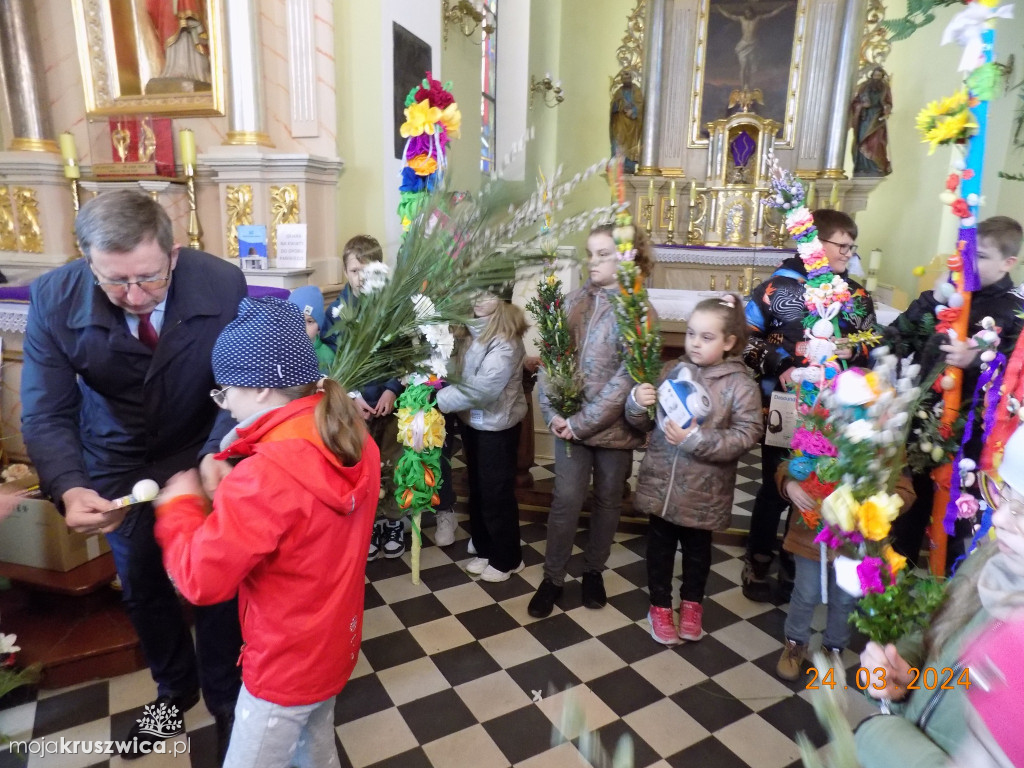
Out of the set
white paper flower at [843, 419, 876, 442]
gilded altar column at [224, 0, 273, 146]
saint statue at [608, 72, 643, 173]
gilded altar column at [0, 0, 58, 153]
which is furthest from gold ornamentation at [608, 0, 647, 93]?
white paper flower at [843, 419, 876, 442]

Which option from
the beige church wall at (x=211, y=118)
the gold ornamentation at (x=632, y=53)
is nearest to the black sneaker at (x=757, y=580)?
the beige church wall at (x=211, y=118)

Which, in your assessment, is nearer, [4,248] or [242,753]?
[242,753]

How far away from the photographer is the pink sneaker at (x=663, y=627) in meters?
2.68

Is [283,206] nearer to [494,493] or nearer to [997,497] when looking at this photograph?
[494,493]

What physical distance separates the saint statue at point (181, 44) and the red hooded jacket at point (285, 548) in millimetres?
3839

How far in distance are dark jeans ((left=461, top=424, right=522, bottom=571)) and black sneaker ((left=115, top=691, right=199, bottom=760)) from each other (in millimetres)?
1453

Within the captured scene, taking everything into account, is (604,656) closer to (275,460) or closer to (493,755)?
(493,755)

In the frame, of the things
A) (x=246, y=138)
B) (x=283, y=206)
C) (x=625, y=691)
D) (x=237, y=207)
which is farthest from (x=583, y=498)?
(x=246, y=138)

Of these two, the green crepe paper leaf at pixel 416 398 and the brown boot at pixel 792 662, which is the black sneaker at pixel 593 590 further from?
the green crepe paper leaf at pixel 416 398

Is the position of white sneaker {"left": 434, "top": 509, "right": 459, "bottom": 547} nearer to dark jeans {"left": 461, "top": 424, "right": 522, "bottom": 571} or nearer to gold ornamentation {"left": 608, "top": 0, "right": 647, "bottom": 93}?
dark jeans {"left": 461, "top": 424, "right": 522, "bottom": 571}

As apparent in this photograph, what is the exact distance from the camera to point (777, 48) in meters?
8.84

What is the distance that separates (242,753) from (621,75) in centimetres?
967

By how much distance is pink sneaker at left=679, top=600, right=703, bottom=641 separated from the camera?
271cm

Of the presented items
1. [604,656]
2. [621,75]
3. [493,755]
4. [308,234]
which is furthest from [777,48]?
[493,755]
